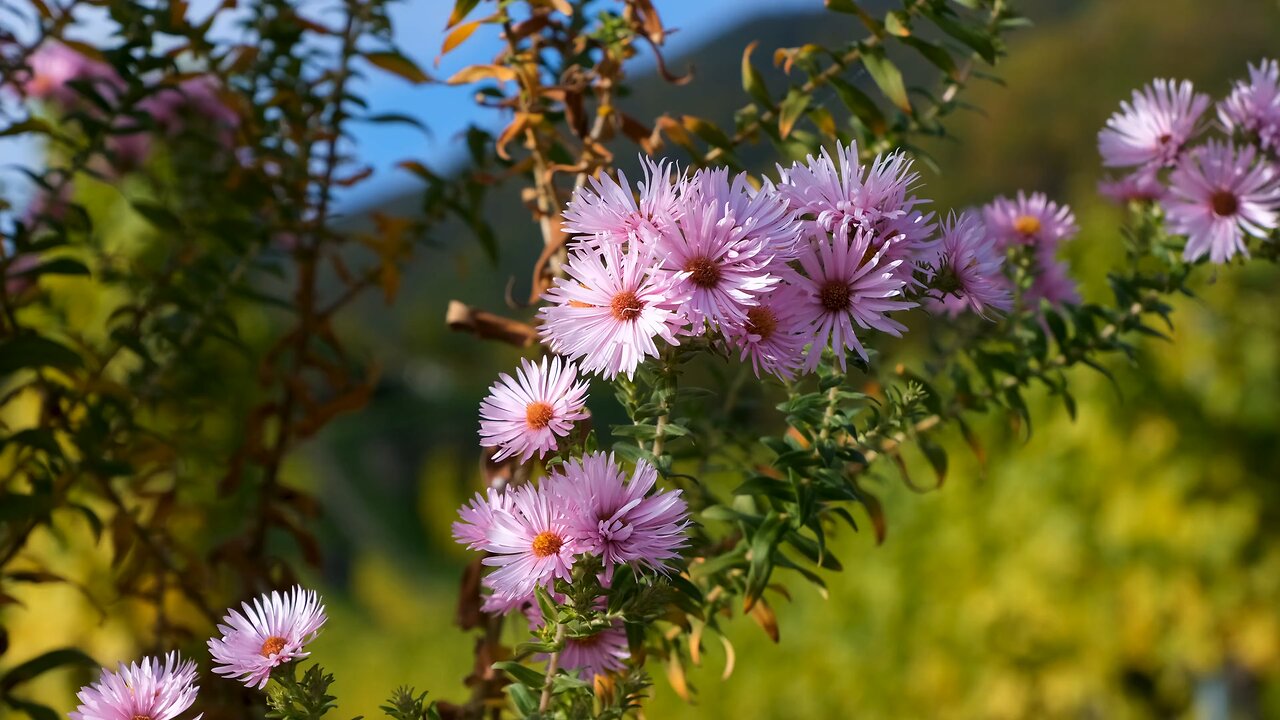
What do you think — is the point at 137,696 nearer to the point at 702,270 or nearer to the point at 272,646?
the point at 272,646

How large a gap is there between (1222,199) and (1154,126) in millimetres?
72

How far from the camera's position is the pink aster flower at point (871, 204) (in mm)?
474

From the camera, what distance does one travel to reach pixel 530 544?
0.46 meters

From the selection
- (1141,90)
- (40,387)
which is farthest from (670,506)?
(40,387)

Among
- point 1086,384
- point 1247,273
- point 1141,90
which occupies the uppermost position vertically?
point 1247,273

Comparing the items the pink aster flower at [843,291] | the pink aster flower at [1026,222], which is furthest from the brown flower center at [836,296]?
the pink aster flower at [1026,222]

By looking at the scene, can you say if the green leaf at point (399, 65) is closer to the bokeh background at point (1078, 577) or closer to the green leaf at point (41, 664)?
the green leaf at point (41, 664)

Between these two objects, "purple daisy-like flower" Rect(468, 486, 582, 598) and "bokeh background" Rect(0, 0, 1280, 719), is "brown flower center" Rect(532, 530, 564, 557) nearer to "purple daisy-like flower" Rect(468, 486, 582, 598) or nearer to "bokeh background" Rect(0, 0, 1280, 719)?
"purple daisy-like flower" Rect(468, 486, 582, 598)

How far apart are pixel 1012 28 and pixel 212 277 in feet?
2.40

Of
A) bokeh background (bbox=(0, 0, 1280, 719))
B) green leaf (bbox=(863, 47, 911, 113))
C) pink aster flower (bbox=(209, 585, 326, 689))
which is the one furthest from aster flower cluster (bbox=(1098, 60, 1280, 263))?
bokeh background (bbox=(0, 0, 1280, 719))

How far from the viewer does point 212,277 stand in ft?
3.27

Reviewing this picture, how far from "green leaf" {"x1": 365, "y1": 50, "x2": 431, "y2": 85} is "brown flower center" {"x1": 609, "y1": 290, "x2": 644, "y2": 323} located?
567 mm

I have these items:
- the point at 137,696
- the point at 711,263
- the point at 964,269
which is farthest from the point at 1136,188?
the point at 137,696

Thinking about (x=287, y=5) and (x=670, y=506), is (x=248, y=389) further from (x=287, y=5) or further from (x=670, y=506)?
(x=670, y=506)
